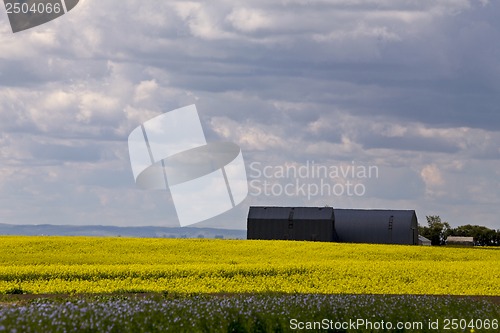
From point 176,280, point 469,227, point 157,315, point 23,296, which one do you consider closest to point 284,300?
point 157,315

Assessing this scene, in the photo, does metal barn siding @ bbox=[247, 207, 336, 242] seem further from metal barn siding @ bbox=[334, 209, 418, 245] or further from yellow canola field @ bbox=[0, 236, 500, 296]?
yellow canola field @ bbox=[0, 236, 500, 296]

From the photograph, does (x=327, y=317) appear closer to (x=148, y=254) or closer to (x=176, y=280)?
(x=176, y=280)

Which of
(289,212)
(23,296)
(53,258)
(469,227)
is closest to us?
(23,296)

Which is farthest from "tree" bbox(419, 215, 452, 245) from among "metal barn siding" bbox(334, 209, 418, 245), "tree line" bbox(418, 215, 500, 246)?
"metal barn siding" bbox(334, 209, 418, 245)

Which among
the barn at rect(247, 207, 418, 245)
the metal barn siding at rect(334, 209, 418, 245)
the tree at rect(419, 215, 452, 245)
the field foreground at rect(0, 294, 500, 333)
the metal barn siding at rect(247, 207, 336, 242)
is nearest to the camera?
the field foreground at rect(0, 294, 500, 333)

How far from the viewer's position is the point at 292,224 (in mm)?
76250

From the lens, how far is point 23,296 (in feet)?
76.6

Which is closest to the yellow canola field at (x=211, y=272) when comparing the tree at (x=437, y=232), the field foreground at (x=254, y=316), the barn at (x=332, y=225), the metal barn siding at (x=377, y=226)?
the field foreground at (x=254, y=316)

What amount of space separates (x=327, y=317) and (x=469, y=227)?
13098cm

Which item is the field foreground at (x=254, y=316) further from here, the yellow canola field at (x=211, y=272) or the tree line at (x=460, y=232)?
the tree line at (x=460, y=232)

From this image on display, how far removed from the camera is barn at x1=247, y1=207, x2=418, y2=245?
2997 inches

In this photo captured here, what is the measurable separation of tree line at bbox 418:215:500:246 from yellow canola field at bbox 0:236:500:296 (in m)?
81.8

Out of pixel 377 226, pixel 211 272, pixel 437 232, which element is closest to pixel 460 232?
pixel 437 232

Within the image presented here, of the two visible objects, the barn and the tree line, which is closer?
the barn
